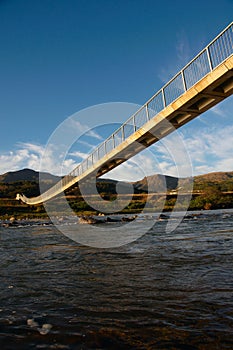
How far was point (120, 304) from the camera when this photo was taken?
4.31m

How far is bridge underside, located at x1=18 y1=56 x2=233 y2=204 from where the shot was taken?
1477 centimetres

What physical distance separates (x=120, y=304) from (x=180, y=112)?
16506 millimetres

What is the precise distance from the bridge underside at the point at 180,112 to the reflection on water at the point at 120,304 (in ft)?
35.3

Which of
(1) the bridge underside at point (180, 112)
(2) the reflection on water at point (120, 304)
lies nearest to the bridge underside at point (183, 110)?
(1) the bridge underside at point (180, 112)

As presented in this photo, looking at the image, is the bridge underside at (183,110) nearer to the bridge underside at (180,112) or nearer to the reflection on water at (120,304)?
the bridge underside at (180,112)

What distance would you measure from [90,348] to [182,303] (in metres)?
1.84

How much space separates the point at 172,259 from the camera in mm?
7754

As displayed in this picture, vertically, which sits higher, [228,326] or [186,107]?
[186,107]

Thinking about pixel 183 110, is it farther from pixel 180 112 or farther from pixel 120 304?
pixel 120 304

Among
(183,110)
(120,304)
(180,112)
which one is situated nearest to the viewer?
(120,304)

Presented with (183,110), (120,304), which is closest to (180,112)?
(183,110)

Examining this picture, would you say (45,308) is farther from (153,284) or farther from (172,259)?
(172,259)

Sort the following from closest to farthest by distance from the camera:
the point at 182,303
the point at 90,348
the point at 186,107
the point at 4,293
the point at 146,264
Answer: the point at 90,348 < the point at 182,303 < the point at 4,293 < the point at 146,264 < the point at 186,107

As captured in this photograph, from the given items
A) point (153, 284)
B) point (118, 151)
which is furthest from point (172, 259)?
point (118, 151)
